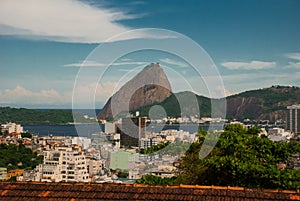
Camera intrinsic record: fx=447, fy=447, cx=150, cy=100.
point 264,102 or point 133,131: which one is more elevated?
point 264,102

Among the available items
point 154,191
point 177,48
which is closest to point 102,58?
point 177,48

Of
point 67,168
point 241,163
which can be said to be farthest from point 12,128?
point 241,163

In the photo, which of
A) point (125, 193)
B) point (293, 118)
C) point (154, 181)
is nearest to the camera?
point (125, 193)

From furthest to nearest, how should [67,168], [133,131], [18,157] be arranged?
[18,157] < [67,168] < [133,131]

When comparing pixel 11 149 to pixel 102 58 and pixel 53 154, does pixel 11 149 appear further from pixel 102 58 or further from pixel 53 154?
pixel 102 58

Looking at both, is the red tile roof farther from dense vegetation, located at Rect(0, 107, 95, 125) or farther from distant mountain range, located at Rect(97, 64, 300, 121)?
dense vegetation, located at Rect(0, 107, 95, 125)

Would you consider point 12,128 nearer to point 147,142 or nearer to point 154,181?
point 147,142
